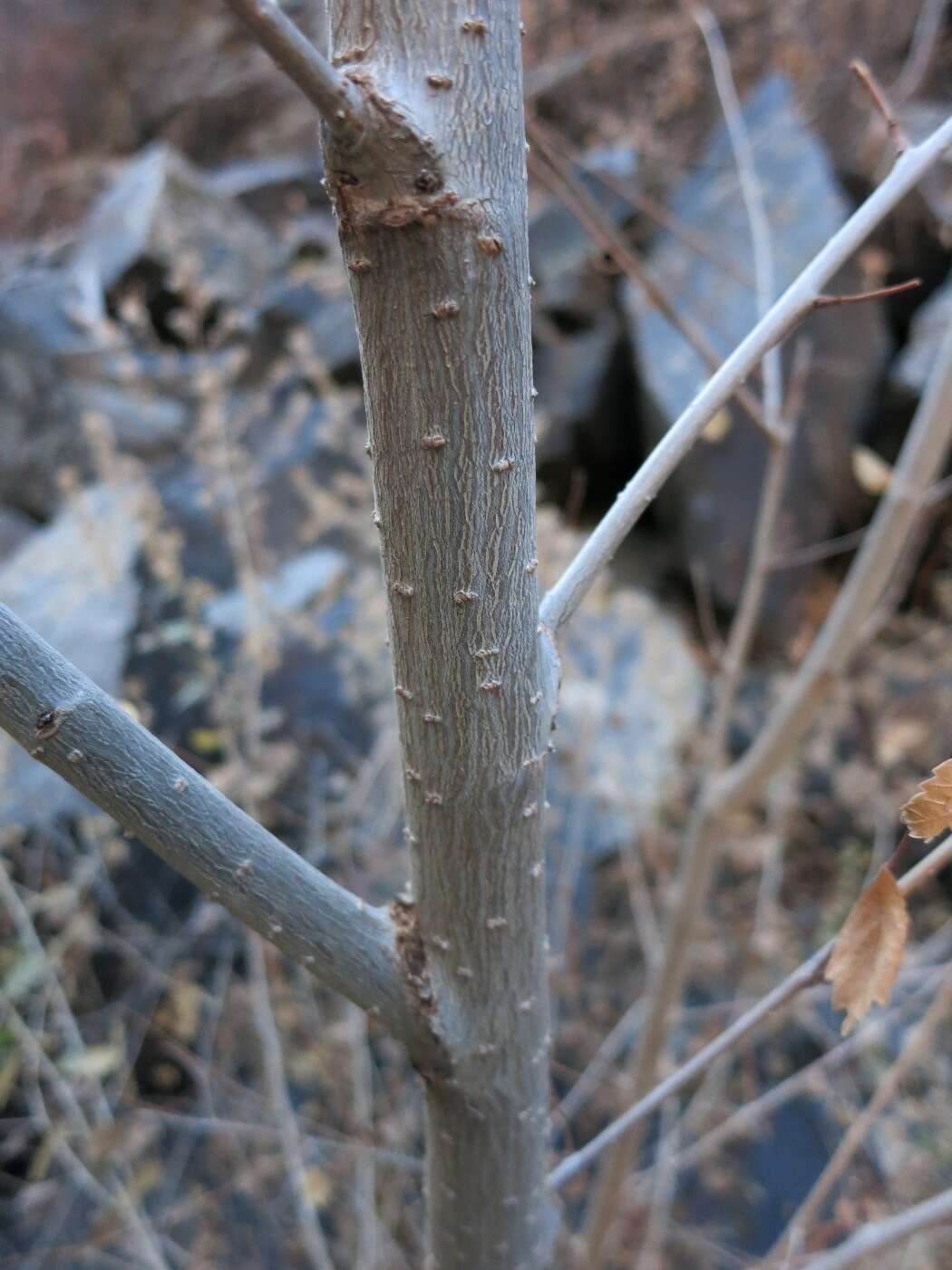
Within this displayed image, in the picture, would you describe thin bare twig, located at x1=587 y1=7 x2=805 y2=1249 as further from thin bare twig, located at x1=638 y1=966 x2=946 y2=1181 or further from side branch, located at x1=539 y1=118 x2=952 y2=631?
side branch, located at x1=539 y1=118 x2=952 y2=631

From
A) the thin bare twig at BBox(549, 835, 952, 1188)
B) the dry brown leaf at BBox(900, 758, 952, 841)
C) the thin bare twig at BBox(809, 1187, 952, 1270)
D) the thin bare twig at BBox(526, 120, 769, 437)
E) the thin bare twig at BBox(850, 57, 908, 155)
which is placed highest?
A: the thin bare twig at BBox(526, 120, 769, 437)

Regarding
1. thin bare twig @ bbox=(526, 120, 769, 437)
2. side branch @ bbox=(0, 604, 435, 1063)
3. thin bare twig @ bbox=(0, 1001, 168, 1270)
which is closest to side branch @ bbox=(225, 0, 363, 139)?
side branch @ bbox=(0, 604, 435, 1063)

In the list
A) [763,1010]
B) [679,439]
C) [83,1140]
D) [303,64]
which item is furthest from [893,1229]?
[83,1140]

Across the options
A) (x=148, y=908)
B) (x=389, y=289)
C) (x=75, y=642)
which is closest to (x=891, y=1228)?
(x=389, y=289)

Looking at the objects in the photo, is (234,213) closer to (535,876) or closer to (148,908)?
(148,908)

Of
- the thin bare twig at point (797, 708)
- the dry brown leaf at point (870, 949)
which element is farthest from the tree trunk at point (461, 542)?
the thin bare twig at point (797, 708)
